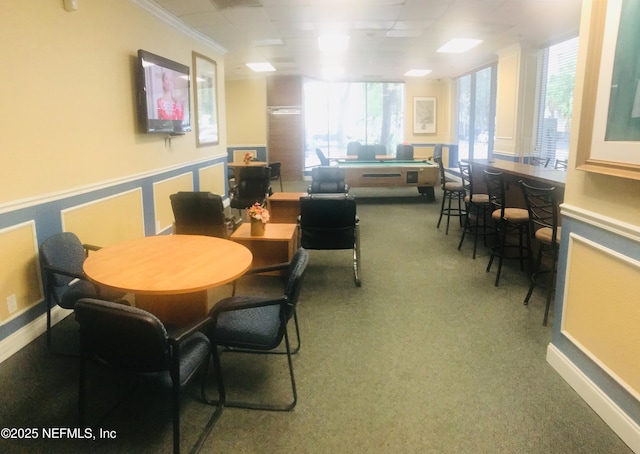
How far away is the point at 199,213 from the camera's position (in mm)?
3984

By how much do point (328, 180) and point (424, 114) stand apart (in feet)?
22.8

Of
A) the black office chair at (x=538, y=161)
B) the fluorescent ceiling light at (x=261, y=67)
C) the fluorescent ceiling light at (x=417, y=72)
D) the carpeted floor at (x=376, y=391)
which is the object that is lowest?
the carpeted floor at (x=376, y=391)

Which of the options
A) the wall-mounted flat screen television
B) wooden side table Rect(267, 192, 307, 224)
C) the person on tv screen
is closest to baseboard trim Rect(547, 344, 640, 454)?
wooden side table Rect(267, 192, 307, 224)

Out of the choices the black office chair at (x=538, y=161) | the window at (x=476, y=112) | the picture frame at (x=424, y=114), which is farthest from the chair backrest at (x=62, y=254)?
the picture frame at (x=424, y=114)

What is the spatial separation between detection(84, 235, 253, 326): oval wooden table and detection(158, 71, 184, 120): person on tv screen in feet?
8.35

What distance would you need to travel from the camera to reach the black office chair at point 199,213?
394cm

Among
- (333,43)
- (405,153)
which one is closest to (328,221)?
(333,43)

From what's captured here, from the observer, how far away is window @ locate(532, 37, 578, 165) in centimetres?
640

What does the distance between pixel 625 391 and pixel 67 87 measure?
4.11 meters

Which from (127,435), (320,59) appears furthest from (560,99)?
(127,435)

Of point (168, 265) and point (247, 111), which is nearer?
point (168, 265)

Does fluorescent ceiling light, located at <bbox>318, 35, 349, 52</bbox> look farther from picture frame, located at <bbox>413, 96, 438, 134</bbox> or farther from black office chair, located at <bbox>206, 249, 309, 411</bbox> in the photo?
black office chair, located at <bbox>206, 249, 309, 411</bbox>

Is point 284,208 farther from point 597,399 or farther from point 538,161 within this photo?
point 538,161

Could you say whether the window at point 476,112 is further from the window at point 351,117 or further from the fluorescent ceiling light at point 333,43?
the fluorescent ceiling light at point 333,43
